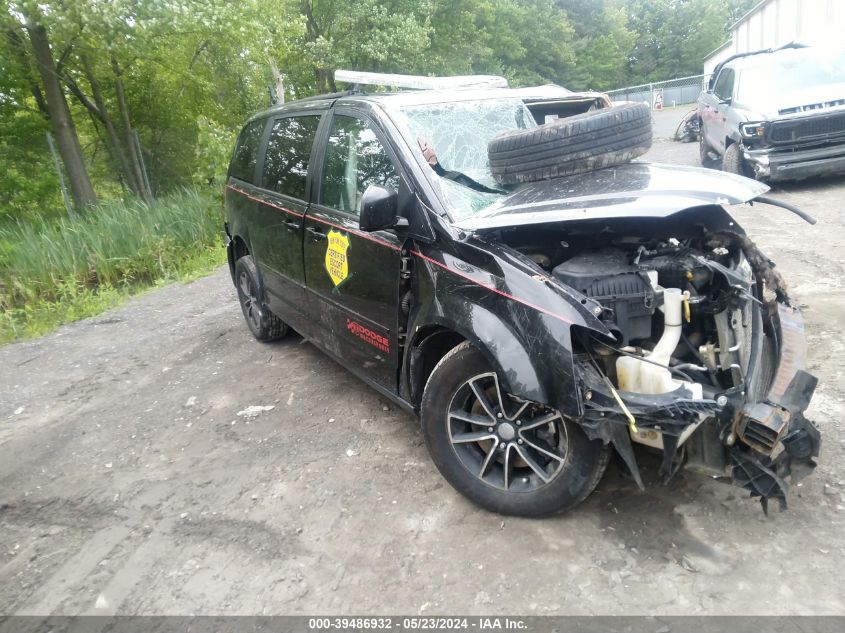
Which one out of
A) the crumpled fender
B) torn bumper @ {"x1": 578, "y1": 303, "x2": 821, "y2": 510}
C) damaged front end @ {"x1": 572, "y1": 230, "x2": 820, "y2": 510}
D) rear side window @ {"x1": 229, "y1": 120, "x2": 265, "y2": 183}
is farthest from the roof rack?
torn bumper @ {"x1": 578, "y1": 303, "x2": 821, "y2": 510}

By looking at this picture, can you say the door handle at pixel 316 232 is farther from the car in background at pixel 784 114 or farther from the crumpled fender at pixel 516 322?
the car in background at pixel 784 114

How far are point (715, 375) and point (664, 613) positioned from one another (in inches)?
38.0

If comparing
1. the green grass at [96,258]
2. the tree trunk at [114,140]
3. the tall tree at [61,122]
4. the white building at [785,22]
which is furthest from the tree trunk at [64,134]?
the white building at [785,22]

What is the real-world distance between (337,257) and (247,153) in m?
2.07

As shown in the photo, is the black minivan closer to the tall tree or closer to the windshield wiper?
the windshield wiper

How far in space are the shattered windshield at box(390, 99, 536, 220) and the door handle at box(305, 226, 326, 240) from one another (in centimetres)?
86

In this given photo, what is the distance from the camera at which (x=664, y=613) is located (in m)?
2.29

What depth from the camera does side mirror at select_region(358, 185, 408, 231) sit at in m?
2.86

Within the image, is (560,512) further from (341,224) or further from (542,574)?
(341,224)

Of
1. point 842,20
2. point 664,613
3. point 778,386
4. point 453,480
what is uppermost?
point 842,20

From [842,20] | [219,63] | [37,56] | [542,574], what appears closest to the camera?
[542,574]

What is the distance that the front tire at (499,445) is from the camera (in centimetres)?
264

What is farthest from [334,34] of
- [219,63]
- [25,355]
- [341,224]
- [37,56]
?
[341,224]

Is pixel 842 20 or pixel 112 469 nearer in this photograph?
pixel 112 469
